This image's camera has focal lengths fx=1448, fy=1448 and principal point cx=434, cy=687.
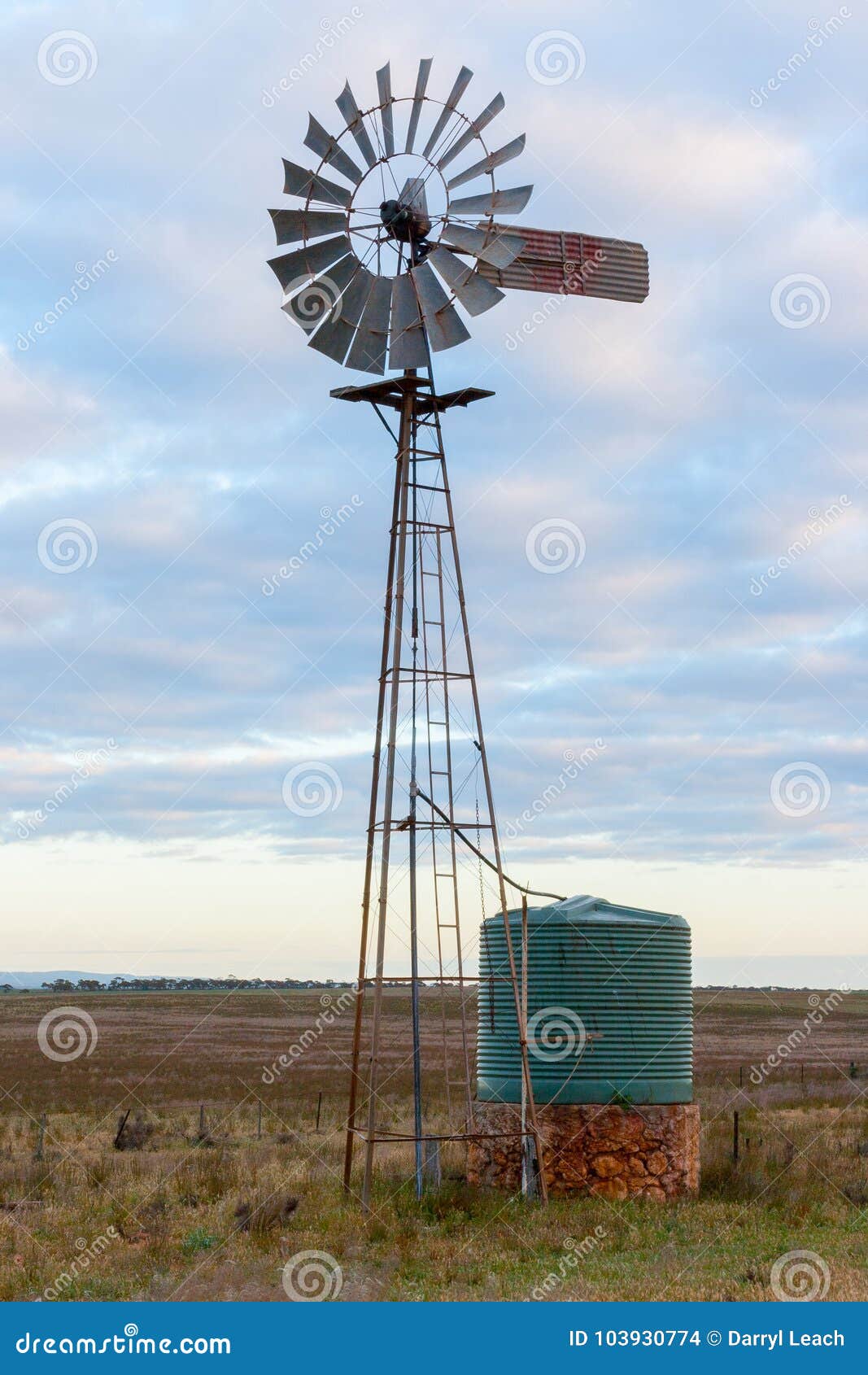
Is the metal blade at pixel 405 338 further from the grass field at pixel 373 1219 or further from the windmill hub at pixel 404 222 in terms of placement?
the grass field at pixel 373 1219

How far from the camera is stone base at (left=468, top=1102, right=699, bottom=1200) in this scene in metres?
17.5

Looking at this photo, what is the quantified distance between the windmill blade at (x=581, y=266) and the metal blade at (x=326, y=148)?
7.73 ft

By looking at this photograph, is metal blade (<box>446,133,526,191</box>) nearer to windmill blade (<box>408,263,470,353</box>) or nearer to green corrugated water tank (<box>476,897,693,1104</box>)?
windmill blade (<box>408,263,470,353</box>)

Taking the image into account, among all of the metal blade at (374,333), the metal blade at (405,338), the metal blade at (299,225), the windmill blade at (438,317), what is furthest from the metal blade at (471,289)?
the metal blade at (299,225)

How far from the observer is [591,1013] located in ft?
59.2

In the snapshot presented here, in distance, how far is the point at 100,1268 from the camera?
13320 mm

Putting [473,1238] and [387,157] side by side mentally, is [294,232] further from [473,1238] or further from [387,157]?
[473,1238]

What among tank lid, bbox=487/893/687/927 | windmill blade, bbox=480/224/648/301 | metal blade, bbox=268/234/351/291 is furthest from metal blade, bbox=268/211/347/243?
tank lid, bbox=487/893/687/927

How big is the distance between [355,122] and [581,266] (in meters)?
3.37

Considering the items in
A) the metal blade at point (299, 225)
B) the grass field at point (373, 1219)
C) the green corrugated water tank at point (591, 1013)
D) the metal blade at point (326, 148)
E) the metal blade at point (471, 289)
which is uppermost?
the metal blade at point (326, 148)

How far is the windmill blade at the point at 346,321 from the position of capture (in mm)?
17453

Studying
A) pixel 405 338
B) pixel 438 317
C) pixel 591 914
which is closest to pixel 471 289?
pixel 438 317

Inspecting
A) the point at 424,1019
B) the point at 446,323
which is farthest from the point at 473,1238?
the point at 424,1019

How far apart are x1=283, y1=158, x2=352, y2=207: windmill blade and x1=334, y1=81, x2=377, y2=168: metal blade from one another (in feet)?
1.69
